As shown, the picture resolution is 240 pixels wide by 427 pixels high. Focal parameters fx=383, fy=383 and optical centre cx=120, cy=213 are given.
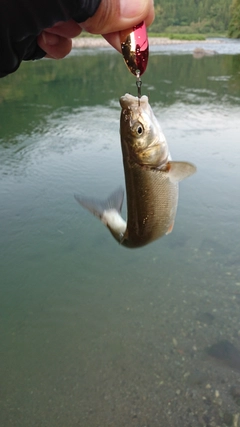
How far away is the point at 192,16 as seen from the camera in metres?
82.6

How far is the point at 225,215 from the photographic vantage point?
4977mm

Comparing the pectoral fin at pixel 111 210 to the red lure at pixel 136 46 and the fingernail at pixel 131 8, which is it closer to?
the red lure at pixel 136 46

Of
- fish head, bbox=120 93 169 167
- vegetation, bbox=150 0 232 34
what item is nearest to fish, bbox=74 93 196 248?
fish head, bbox=120 93 169 167

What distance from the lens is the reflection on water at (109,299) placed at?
2.94 m

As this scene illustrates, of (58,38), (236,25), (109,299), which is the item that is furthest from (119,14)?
(236,25)

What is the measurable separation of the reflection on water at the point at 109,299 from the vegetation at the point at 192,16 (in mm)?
72503

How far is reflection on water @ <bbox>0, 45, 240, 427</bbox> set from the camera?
9.64 feet

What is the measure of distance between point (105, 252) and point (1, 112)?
7548 mm

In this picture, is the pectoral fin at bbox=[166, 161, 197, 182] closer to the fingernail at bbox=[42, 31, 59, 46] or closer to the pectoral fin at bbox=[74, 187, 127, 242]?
the pectoral fin at bbox=[74, 187, 127, 242]

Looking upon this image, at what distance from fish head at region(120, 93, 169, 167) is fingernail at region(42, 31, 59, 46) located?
531mm

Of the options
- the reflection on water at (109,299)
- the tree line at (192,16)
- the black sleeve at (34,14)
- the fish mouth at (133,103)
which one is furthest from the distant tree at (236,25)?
the black sleeve at (34,14)

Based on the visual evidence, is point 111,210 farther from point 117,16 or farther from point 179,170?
point 117,16

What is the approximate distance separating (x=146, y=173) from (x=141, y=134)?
0.19m

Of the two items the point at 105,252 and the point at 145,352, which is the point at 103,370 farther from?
the point at 105,252
